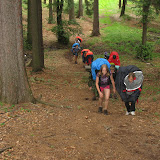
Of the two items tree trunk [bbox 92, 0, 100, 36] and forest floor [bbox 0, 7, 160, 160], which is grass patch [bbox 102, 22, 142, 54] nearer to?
tree trunk [bbox 92, 0, 100, 36]

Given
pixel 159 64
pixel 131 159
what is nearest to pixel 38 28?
pixel 131 159

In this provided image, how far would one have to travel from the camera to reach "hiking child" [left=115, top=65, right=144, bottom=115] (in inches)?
241

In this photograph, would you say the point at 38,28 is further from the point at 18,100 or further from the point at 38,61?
the point at 18,100

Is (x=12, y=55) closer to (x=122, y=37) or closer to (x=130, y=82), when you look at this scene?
(x=130, y=82)

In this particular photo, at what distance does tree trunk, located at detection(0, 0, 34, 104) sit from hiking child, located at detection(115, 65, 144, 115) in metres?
2.97

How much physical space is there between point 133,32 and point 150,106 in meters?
22.6

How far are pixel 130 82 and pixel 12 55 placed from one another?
355 cm

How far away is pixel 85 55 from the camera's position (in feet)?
38.9

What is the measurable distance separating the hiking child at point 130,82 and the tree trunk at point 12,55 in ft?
9.75

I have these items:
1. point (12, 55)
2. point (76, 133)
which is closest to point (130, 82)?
point (76, 133)

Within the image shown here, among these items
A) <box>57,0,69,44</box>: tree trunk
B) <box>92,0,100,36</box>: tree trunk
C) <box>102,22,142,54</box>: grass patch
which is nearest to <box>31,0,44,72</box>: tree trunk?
<box>57,0,69,44</box>: tree trunk

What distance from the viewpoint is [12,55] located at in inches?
206

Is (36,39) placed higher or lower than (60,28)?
lower

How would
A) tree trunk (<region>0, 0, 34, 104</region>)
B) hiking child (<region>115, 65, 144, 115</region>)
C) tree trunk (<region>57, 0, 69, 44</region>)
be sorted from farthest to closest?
tree trunk (<region>57, 0, 69, 44</region>) → hiking child (<region>115, 65, 144, 115</region>) → tree trunk (<region>0, 0, 34, 104</region>)
